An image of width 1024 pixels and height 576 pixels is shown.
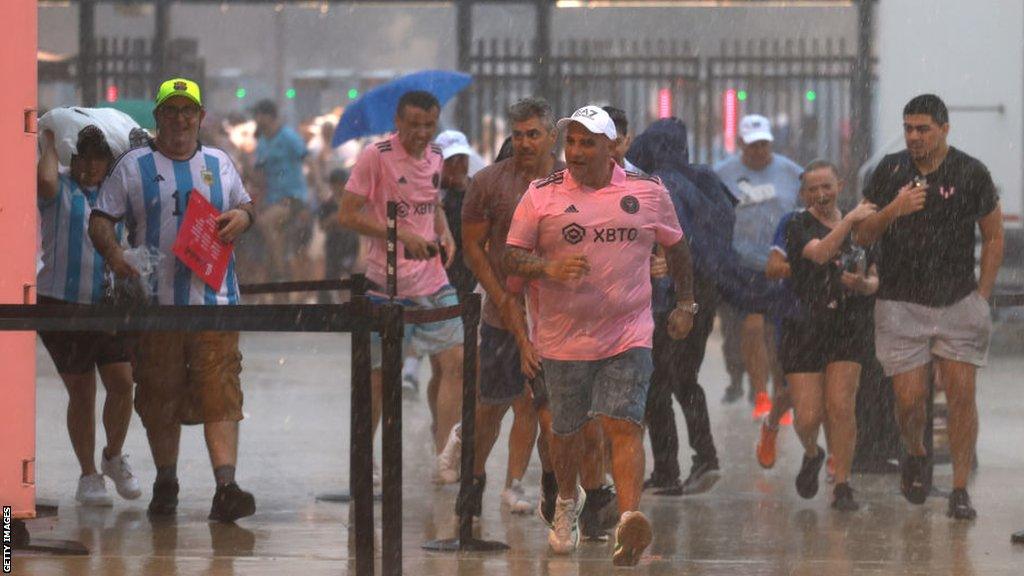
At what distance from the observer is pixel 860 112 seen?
20.5 m

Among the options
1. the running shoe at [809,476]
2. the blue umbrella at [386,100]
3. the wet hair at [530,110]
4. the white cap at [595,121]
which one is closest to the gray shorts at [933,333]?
the running shoe at [809,476]

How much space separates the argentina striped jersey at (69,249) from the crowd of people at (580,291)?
0.03 feet

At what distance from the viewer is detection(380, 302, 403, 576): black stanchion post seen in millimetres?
7141

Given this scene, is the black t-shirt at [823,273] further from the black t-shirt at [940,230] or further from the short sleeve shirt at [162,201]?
the short sleeve shirt at [162,201]

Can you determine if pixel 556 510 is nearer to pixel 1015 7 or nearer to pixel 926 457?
pixel 926 457

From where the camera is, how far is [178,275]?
9.29 meters

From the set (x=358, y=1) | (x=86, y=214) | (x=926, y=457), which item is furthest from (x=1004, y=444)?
(x=358, y=1)

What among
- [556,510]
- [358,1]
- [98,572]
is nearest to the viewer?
[98,572]

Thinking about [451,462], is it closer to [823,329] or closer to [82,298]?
[823,329]

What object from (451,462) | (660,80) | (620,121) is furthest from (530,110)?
(660,80)

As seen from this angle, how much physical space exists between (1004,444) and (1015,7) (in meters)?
4.57

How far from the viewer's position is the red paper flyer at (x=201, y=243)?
9172 mm

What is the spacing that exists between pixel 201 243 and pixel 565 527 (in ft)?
6.91

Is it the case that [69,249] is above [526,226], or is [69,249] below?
below
